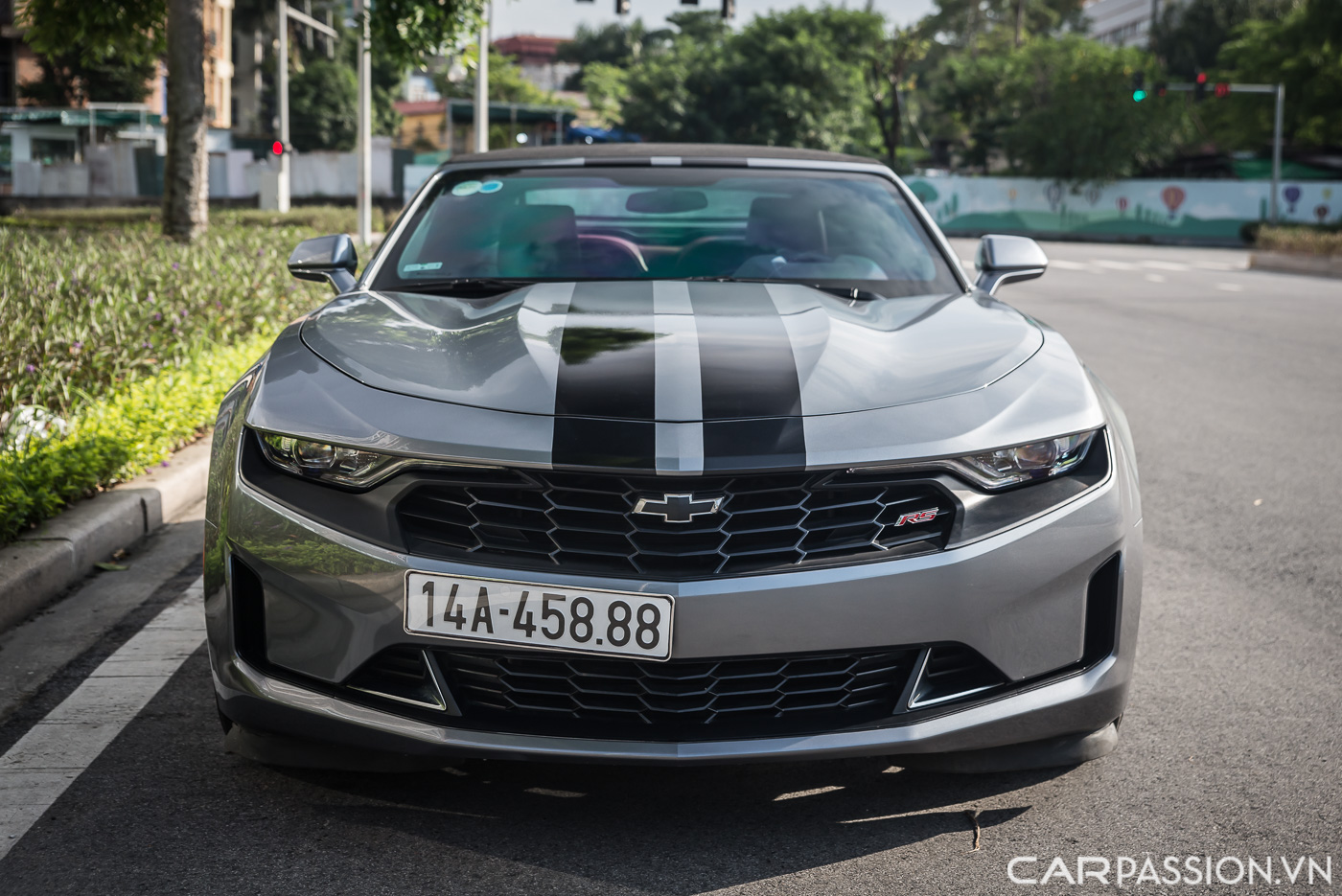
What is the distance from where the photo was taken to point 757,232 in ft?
12.8

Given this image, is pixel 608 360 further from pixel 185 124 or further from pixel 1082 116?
pixel 1082 116

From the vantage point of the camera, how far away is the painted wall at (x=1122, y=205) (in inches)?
1752

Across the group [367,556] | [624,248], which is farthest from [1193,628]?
[367,556]

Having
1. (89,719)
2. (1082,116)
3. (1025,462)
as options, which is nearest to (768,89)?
(1082,116)

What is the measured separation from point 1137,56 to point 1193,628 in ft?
180

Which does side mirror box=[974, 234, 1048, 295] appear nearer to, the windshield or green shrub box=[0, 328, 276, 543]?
the windshield

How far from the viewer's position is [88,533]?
4.50m

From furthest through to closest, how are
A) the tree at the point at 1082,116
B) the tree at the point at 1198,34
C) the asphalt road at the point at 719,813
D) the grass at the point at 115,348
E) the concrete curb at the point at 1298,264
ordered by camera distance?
the tree at the point at 1198,34
the tree at the point at 1082,116
the concrete curb at the point at 1298,264
the grass at the point at 115,348
the asphalt road at the point at 719,813

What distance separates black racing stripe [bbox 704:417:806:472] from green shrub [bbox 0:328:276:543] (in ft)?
9.51

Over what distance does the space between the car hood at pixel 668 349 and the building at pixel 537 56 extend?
166 metres

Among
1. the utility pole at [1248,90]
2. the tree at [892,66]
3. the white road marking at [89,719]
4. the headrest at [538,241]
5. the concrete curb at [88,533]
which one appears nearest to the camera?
the white road marking at [89,719]

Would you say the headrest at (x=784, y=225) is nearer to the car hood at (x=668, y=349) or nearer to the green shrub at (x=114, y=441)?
the car hood at (x=668, y=349)

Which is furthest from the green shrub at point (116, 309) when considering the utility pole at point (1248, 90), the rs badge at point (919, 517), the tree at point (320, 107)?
the tree at point (320, 107)

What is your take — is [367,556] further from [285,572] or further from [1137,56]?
[1137,56]
